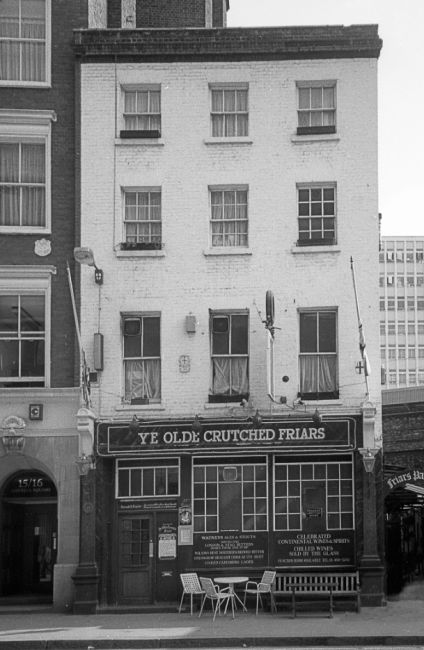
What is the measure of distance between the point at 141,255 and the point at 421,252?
462ft

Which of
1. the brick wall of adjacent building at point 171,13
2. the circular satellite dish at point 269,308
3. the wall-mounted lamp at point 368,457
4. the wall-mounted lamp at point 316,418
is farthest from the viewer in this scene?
the brick wall of adjacent building at point 171,13

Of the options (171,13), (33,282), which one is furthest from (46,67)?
(171,13)

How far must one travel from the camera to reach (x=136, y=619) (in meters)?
25.2

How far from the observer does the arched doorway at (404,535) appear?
30.2 m

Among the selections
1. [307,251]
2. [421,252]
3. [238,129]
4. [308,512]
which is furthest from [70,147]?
[421,252]

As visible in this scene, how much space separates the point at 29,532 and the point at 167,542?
4.26 m

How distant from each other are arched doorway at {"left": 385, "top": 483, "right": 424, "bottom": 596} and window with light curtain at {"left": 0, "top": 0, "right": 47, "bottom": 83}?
1340 centimetres

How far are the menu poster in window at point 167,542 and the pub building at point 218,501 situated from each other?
2 cm

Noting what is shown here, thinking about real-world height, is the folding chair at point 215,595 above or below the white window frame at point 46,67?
below

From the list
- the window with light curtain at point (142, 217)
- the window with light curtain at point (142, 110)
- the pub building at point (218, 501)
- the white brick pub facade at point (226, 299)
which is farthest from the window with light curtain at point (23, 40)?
the pub building at point (218, 501)

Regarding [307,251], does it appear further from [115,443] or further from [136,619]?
[136,619]

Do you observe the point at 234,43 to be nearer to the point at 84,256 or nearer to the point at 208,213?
the point at 208,213

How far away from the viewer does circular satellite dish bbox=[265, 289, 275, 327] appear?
85.6 ft

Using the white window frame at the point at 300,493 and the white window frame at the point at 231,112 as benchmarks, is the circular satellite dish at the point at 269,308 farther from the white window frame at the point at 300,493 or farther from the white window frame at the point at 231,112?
the white window frame at the point at 231,112
